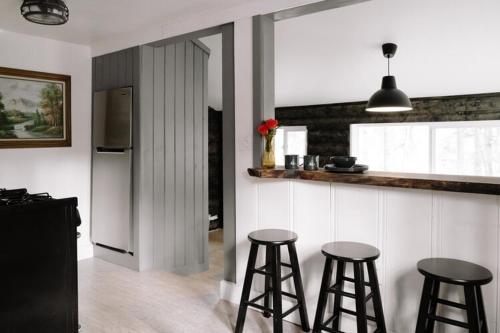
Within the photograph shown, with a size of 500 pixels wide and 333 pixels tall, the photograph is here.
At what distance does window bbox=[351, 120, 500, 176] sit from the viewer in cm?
496

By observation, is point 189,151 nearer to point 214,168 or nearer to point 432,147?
point 214,168

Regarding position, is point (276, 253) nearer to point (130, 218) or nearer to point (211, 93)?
point (130, 218)

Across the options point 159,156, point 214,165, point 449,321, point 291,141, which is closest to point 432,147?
point 291,141

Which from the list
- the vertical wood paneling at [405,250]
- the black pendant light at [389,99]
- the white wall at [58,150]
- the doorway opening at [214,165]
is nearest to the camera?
the vertical wood paneling at [405,250]

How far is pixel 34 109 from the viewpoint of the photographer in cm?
378

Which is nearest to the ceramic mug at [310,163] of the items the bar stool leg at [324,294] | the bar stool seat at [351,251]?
the bar stool seat at [351,251]

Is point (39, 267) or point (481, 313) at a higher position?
point (39, 267)

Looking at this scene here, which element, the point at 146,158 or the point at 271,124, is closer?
the point at 271,124

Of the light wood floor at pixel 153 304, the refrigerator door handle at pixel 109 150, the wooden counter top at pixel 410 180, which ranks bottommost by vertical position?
the light wood floor at pixel 153 304

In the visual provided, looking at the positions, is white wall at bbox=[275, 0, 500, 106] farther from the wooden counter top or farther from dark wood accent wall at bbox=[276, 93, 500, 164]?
the wooden counter top

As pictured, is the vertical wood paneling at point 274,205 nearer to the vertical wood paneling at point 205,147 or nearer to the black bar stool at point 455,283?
the black bar stool at point 455,283

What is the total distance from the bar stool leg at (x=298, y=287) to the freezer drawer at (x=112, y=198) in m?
1.97

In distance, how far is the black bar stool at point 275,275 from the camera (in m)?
2.31

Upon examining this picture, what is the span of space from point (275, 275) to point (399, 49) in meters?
3.01
